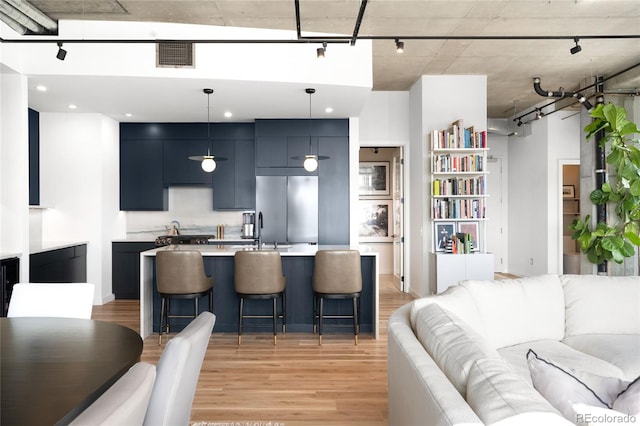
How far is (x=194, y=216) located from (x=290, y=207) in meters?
1.81

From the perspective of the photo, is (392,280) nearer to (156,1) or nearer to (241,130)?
(241,130)

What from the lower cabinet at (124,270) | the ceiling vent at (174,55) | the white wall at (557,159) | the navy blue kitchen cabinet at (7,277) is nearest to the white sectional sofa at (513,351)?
the ceiling vent at (174,55)

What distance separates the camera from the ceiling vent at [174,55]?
4.73 metres

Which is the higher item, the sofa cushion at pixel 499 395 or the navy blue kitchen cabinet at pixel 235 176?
the navy blue kitchen cabinet at pixel 235 176

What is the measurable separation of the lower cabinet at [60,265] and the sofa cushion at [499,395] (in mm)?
5462

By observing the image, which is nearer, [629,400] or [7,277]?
[629,400]

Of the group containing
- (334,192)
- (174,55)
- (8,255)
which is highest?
(174,55)

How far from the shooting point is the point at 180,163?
7.39 meters

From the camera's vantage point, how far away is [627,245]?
5.52m

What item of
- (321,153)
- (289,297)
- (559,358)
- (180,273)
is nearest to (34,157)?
(180,273)

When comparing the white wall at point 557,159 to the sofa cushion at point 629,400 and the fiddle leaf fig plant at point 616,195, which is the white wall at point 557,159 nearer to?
the fiddle leaf fig plant at point 616,195

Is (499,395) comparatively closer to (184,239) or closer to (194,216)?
(184,239)

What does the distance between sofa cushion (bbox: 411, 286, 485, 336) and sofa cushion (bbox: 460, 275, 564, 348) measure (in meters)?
0.10

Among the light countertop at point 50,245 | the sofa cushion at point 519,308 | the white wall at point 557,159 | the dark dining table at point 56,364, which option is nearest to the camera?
the dark dining table at point 56,364
